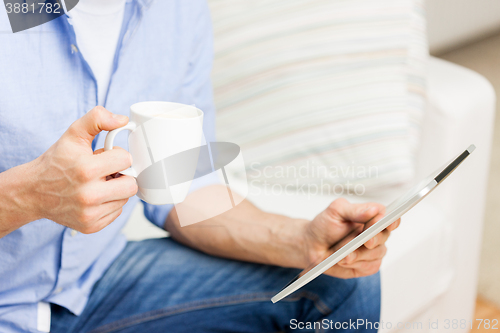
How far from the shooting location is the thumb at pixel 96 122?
1.09 ft

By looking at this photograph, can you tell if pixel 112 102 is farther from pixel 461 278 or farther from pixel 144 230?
pixel 461 278

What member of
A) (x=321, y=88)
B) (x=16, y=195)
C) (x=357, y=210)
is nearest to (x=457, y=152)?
(x=321, y=88)

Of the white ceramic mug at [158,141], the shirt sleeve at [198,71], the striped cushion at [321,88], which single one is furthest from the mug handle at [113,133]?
the striped cushion at [321,88]

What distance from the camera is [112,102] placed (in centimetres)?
48

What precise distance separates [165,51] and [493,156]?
1.15m

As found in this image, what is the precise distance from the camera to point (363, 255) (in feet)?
1.65

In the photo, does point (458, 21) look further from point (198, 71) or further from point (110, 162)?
point (110, 162)

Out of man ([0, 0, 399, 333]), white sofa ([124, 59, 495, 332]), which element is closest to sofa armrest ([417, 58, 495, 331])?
white sofa ([124, 59, 495, 332])

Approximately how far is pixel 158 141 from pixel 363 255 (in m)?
0.28

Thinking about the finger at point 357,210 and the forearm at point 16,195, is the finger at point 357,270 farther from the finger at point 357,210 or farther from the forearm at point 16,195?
the forearm at point 16,195

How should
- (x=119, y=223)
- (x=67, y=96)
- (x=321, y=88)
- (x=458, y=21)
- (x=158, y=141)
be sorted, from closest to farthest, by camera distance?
(x=158, y=141), (x=67, y=96), (x=119, y=223), (x=321, y=88), (x=458, y=21)

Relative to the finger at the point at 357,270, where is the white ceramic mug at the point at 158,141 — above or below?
above

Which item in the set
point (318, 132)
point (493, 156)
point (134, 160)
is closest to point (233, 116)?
point (318, 132)

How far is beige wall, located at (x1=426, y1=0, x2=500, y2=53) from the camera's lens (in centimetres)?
141
